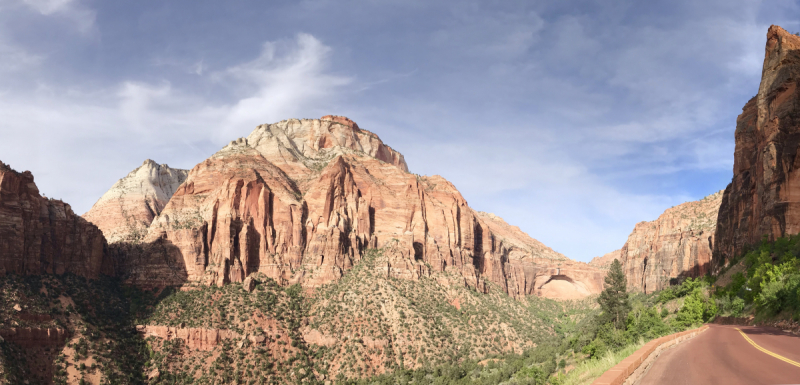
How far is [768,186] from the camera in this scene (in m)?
53.3

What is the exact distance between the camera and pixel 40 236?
77250mm

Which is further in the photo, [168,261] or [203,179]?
[203,179]

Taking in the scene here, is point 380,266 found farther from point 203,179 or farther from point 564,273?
point 564,273

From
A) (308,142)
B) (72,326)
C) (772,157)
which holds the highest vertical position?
(308,142)

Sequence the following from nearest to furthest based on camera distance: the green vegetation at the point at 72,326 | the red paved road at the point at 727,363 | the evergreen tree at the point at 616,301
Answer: the red paved road at the point at 727,363 < the evergreen tree at the point at 616,301 < the green vegetation at the point at 72,326

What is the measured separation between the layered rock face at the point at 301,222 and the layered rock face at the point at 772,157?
55485mm

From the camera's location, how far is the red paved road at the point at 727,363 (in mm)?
14852

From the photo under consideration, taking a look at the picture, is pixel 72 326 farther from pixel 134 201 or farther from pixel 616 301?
pixel 134 201

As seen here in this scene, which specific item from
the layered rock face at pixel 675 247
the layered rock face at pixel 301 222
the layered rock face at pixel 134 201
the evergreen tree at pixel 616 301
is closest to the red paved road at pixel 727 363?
the evergreen tree at pixel 616 301

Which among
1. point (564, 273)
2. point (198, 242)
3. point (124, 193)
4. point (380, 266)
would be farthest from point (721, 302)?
point (124, 193)

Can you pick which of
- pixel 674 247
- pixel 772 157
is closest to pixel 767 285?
pixel 772 157

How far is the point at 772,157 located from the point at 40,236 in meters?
93.7

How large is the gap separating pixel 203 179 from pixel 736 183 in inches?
3591

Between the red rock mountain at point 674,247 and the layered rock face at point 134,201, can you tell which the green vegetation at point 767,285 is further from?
the layered rock face at point 134,201
